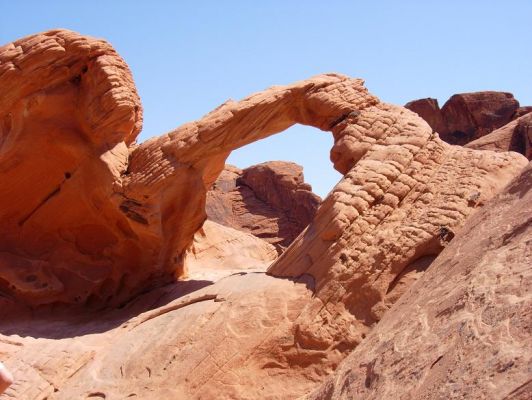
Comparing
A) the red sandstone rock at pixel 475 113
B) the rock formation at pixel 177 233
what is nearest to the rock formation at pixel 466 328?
the rock formation at pixel 177 233

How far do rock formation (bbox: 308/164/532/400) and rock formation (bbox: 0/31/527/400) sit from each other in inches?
38.7

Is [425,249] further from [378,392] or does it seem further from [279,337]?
[378,392]

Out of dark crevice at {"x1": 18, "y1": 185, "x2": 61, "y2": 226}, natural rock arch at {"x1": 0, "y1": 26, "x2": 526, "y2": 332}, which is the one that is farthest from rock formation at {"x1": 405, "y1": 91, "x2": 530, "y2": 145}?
dark crevice at {"x1": 18, "y1": 185, "x2": 61, "y2": 226}

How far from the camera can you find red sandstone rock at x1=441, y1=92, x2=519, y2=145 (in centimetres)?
1378

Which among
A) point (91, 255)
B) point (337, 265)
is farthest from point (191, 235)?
point (337, 265)

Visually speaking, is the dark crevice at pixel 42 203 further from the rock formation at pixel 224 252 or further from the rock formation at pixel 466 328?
the rock formation at pixel 466 328

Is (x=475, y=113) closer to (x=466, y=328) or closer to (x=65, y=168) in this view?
(x=65, y=168)

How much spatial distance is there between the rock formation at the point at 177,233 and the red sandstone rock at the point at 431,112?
7970 mm

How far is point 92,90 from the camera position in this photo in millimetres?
6410

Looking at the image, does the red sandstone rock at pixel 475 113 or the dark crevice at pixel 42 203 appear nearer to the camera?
the dark crevice at pixel 42 203

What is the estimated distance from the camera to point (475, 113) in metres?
14.0

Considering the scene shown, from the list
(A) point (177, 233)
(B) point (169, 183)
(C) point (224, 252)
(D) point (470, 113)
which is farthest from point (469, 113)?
(B) point (169, 183)

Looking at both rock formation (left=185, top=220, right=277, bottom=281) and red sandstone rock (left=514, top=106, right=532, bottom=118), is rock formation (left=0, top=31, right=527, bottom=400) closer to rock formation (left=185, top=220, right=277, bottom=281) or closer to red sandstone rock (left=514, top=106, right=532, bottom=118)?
rock formation (left=185, top=220, right=277, bottom=281)

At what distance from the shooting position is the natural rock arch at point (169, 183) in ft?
15.5
